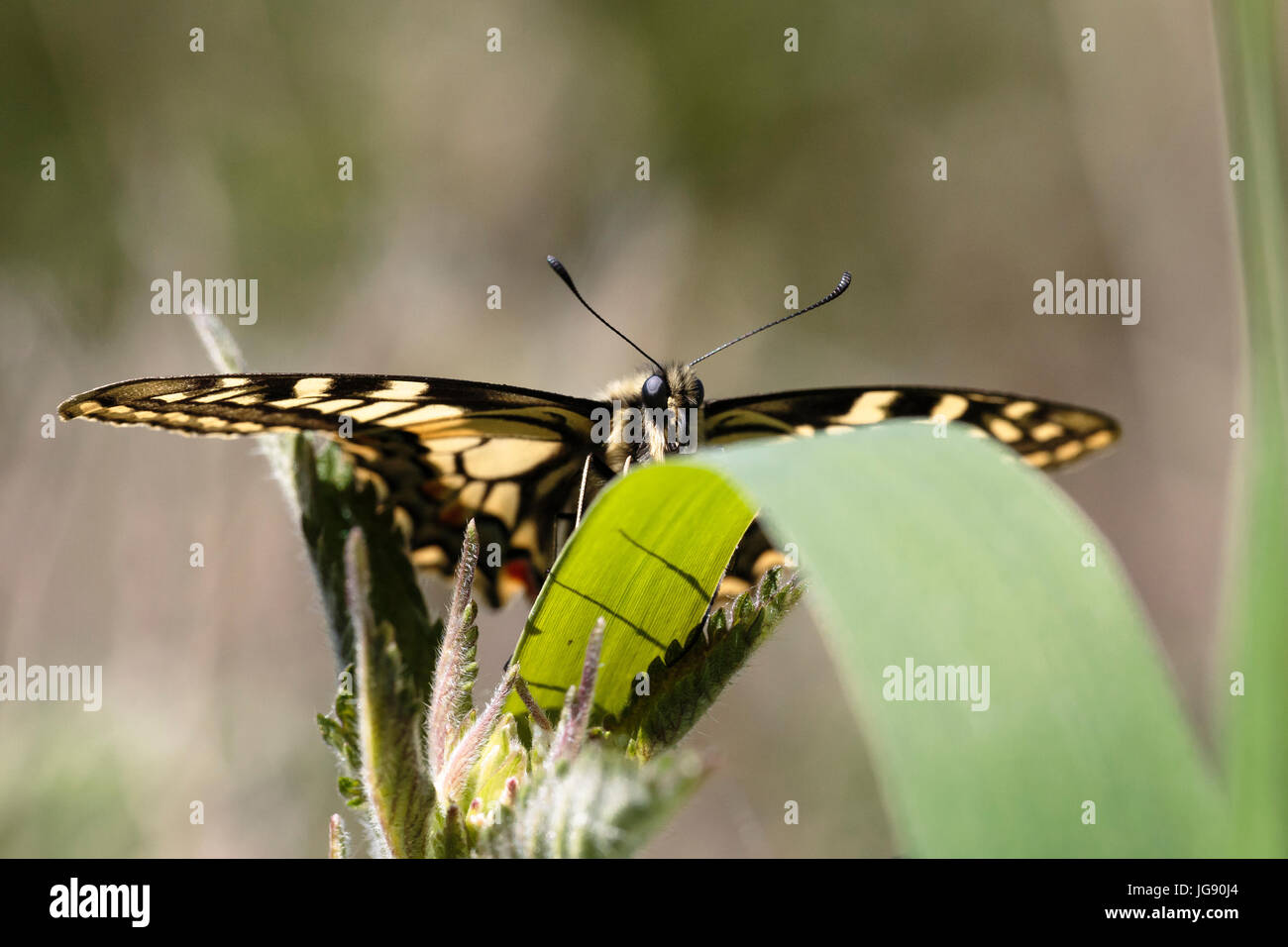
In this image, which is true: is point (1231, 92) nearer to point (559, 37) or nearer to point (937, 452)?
point (937, 452)

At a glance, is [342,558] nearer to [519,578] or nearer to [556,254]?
[519,578]

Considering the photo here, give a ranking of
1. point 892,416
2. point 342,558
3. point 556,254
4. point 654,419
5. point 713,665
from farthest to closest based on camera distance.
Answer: point 556,254 < point 892,416 < point 654,419 < point 342,558 < point 713,665

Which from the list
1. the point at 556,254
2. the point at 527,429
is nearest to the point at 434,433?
the point at 527,429

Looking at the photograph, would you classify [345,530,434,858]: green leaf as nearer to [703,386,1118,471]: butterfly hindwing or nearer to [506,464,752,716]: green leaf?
[506,464,752,716]: green leaf

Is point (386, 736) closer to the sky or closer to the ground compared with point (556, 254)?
closer to the ground

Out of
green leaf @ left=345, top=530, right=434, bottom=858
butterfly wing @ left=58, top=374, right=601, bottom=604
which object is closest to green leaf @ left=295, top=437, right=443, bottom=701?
butterfly wing @ left=58, top=374, right=601, bottom=604

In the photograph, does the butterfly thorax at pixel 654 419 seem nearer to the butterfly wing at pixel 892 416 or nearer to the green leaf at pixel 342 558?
the butterfly wing at pixel 892 416

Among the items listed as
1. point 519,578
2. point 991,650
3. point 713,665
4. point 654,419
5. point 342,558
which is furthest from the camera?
point 519,578
